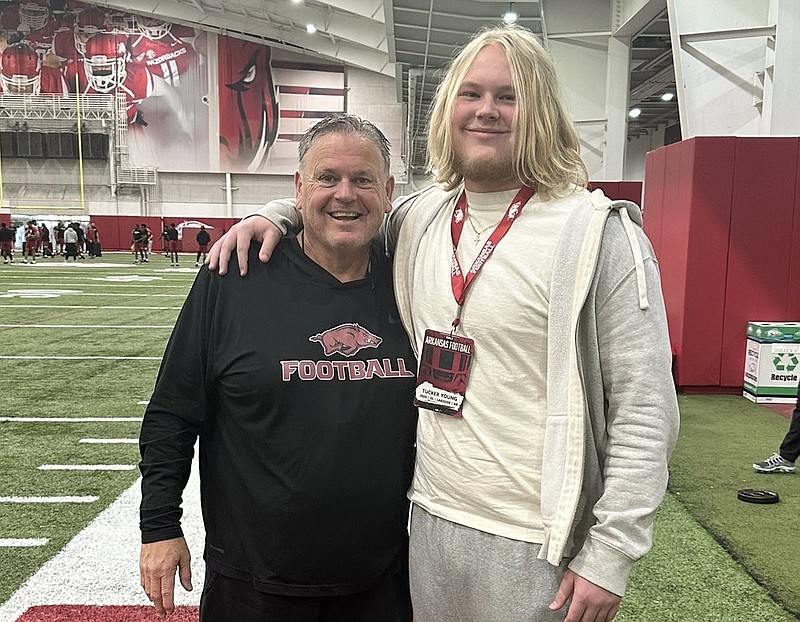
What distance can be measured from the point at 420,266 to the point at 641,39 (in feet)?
56.2

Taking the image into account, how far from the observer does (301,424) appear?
5.44 feet

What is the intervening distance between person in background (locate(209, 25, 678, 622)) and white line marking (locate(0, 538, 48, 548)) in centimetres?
245

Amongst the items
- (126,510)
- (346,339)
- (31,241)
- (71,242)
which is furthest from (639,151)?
(346,339)

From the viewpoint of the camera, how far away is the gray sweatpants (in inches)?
57.4

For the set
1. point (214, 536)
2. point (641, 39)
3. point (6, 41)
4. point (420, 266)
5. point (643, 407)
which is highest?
point (6, 41)

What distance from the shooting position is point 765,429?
557cm

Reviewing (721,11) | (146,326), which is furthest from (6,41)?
(721,11)

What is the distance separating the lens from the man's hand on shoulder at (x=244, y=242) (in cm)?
175

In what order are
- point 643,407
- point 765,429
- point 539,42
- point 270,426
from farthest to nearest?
point 765,429
point 270,426
point 539,42
point 643,407

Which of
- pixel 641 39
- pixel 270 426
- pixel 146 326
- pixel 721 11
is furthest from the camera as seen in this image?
pixel 641 39

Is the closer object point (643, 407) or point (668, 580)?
point (643, 407)

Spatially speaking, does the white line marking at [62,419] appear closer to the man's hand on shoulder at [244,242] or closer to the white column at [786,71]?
the man's hand on shoulder at [244,242]

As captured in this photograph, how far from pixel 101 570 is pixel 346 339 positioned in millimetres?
2107

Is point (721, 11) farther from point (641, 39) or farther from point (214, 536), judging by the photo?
point (641, 39)
